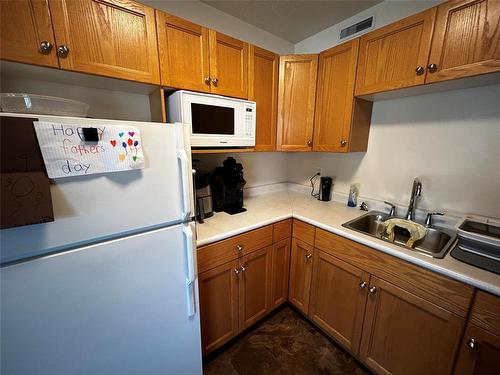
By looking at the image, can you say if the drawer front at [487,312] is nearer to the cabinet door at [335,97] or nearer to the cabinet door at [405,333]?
the cabinet door at [405,333]

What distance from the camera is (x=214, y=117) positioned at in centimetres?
133

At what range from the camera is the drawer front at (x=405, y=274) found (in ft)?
2.93

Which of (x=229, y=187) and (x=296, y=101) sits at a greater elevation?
(x=296, y=101)

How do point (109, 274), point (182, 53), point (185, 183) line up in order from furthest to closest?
1. point (182, 53)
2. point (185, 183)
3. point (109, 274)

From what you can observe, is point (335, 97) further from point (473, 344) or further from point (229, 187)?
point (473, 344)

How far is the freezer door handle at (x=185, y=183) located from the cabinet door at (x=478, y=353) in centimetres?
134

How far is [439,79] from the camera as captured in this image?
1.08 metres

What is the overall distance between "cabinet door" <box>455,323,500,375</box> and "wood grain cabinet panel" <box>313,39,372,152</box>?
117cm

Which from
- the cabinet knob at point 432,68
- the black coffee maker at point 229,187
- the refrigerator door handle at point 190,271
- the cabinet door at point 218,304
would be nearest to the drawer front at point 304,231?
the black coffee maker at point 229,187

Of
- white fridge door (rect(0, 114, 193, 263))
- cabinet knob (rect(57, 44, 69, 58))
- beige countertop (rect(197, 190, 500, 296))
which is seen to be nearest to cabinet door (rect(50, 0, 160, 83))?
cabinet knob (rect(57, 44, 69, 58))

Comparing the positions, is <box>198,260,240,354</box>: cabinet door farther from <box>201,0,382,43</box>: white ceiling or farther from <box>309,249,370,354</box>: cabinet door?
<box>201,0,382,43</box>: white ceiling

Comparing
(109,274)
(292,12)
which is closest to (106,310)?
(109,274)

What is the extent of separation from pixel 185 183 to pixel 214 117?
2.00 ft

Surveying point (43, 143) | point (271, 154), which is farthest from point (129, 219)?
point (271, 154)
